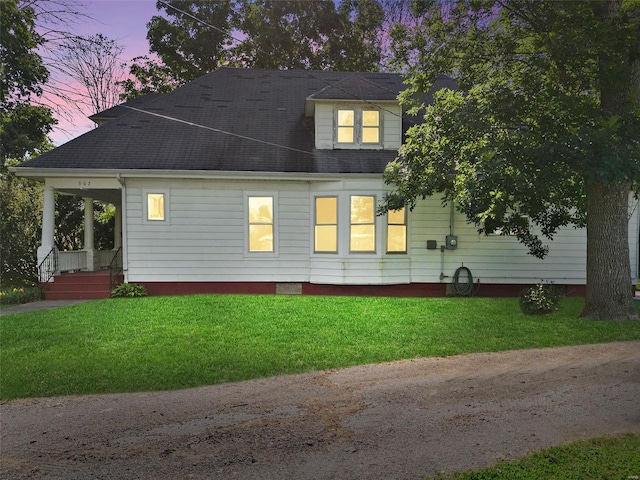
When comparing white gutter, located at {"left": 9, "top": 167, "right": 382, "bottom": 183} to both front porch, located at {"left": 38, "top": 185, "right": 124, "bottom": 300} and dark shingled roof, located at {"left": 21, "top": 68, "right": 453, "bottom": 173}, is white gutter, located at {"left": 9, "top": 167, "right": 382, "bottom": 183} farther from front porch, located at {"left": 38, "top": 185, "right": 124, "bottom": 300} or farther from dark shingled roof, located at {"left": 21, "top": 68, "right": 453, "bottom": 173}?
front porch, located at {"left": 38, "top": 185, "right": 124, "bottom": 300}

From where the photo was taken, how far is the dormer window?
13.1 meters

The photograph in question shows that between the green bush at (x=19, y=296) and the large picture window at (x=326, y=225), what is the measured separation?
7339mm

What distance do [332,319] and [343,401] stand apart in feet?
13.2

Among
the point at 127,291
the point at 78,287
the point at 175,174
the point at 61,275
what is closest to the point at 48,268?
the point at 61,275

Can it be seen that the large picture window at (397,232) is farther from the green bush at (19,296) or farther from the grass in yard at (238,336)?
the green bush at (19,296)

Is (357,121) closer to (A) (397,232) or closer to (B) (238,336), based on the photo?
(A) (397,232)

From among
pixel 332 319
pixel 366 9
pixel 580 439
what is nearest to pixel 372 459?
pixel 580 439

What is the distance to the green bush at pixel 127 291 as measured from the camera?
11750mm

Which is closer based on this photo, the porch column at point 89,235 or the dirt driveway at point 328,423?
the dirt driveway at point 328,423

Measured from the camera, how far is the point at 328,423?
425 centimetres

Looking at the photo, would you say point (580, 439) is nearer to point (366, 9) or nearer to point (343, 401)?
point (343, 401)

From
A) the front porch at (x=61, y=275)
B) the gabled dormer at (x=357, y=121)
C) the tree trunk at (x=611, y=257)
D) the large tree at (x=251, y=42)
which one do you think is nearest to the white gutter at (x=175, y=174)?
the front porch at (x=61, y=275)

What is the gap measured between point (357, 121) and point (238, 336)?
7.84 meters

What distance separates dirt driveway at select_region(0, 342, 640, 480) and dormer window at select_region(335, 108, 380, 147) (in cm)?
844
